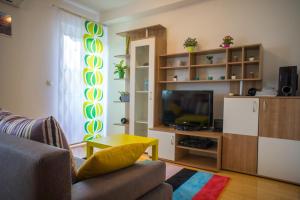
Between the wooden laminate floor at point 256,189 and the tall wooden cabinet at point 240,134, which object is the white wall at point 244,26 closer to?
the tall wooden cabinet at point 240,134

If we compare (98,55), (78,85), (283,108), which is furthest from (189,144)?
(98,55)

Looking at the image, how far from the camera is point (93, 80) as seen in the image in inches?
161

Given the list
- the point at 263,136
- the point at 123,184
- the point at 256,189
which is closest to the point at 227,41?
the point at 263,136

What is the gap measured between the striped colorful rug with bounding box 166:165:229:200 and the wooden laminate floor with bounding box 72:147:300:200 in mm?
88

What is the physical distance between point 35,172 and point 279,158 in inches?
100

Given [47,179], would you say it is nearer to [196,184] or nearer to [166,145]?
[196,184]

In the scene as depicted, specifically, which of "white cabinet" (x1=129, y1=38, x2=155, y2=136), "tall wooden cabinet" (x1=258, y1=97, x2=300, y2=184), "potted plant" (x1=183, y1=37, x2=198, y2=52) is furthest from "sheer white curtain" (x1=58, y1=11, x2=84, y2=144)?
"tall wooden cabinet" (x1=258, y1=97, x2=300, y2=184)

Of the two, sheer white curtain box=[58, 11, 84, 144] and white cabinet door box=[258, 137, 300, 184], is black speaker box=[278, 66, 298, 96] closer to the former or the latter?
white cabinet door box=[258, 137, 300, 184]

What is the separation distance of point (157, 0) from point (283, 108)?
249cm

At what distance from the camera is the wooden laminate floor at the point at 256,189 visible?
79.0 inches

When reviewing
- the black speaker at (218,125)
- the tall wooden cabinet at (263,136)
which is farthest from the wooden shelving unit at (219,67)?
the black speaker at (218,125)

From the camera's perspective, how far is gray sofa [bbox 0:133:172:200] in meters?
0.72

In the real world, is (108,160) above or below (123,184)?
above

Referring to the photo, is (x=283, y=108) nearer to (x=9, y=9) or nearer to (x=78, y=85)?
(x=78, y=85)
